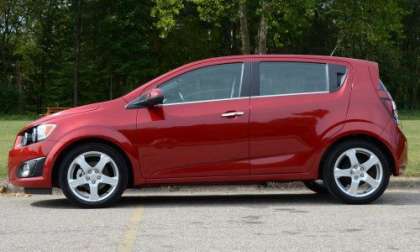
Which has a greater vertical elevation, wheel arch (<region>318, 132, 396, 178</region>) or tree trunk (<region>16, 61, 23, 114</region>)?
tree trunk (<region>16, 61, 23, 114</region>)

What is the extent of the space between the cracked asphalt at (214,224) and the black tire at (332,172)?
0.34ft

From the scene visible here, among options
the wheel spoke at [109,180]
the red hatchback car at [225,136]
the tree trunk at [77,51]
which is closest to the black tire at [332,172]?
the red hatchback car at [225,136]

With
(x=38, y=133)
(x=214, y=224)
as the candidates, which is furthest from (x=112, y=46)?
(x=214, y=224)

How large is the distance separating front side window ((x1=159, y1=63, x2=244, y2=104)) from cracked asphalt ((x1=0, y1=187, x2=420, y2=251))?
1.23 m

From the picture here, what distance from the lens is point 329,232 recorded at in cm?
686

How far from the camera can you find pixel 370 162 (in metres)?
8.54

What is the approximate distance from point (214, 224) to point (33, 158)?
229 cm

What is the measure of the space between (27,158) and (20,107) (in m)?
45.2

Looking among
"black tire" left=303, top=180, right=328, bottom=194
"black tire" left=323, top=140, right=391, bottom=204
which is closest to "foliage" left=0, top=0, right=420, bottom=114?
"black tire" left=303, top=180, right=328, bottom=194

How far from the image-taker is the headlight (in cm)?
837

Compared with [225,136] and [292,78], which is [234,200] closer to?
[225,136]

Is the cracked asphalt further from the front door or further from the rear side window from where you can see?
the rear side window

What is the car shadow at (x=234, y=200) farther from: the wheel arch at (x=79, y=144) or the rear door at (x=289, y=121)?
the rear door at (x=289, y=121)

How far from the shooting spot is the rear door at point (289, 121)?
8445 mm
